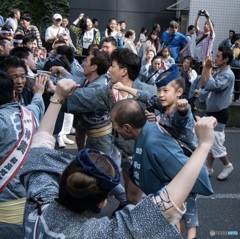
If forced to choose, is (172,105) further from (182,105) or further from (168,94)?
(182,105)

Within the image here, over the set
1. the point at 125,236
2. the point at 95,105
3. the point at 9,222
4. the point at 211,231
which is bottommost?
the point at 211,231

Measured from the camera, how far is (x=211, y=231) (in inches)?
147

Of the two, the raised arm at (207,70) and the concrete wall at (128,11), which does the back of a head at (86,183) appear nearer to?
the raised arm at (207,70)

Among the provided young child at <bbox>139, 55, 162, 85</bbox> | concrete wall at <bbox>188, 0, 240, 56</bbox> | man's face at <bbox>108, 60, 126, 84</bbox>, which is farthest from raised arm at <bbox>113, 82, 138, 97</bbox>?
concrete wall at <bbox>188, 0, 240, 56</bbox>

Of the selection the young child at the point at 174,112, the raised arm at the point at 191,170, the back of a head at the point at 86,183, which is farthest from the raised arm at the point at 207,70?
the back of a head at the point at 86,183

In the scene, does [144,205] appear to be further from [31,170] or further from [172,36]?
[172,36]

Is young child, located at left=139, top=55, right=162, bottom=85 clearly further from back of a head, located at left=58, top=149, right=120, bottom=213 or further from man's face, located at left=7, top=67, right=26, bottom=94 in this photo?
back of a head, located at left=58, top=149, right=120, bottom=213

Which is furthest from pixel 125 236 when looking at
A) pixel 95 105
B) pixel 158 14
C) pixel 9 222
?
pixel 158 14

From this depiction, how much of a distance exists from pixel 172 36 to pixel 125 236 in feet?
28.2

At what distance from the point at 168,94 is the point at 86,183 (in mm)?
1876

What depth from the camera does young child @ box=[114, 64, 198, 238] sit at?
2638 mm

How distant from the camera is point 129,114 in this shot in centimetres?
252

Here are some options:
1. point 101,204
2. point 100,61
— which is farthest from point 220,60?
point 101,204

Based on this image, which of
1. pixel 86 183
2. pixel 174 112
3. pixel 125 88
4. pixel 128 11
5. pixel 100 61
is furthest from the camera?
pixel 128 11
